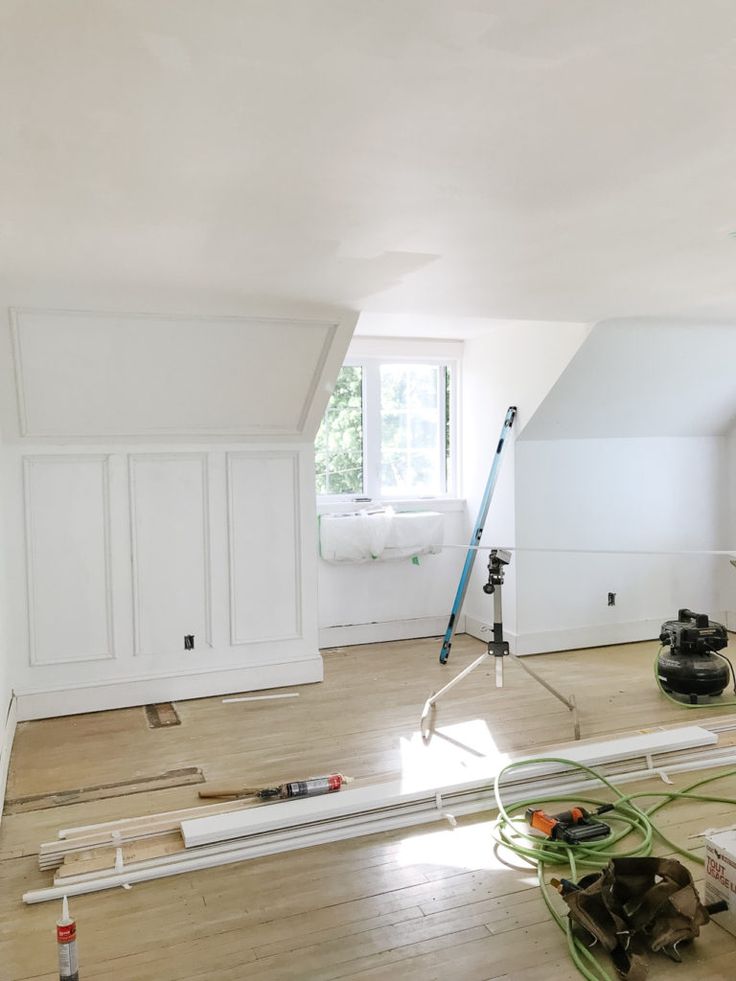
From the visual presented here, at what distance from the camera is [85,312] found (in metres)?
3.72

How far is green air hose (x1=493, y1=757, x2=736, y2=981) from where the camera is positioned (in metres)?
2.57

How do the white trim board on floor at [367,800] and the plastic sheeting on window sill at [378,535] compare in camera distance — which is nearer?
the white trim board on floor at [367,800]

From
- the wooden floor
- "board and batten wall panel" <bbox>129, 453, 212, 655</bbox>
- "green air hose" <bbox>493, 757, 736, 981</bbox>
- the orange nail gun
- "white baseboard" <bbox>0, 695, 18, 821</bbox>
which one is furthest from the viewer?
"board and batten wall panel" <bbox>129, 453, 212, 655</bbox>

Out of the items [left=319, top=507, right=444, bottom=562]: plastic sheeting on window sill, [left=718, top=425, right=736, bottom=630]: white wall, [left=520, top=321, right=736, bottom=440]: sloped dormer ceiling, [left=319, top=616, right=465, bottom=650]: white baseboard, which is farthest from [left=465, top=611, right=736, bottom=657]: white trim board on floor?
[left=520, top=321, right=736, bottom=440]: sloped dormer ceiling

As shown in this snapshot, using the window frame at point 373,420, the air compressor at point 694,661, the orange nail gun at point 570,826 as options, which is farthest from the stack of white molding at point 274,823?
the window frame at point 373,420

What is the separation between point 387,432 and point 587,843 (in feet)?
11.8

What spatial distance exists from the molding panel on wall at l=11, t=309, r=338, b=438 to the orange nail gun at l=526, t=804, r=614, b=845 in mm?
2520

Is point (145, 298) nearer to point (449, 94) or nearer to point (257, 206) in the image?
point (257, 206)

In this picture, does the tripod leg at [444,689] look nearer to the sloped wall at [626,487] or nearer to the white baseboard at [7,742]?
the sloped wall at [626,487]

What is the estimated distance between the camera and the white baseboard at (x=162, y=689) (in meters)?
4.17

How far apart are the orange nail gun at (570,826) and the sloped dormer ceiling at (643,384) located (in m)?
2.75

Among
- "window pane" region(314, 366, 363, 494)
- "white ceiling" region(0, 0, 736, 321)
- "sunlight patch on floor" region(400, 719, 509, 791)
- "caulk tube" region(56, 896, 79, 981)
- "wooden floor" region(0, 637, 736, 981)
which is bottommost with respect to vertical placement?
"wooden floor" region(0, 637, 736, 981)

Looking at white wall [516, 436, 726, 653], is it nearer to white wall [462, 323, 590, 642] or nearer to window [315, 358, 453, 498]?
white wall [462, 323, 590, 642]

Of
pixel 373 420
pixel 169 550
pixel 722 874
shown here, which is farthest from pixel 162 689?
pixel 722 874
